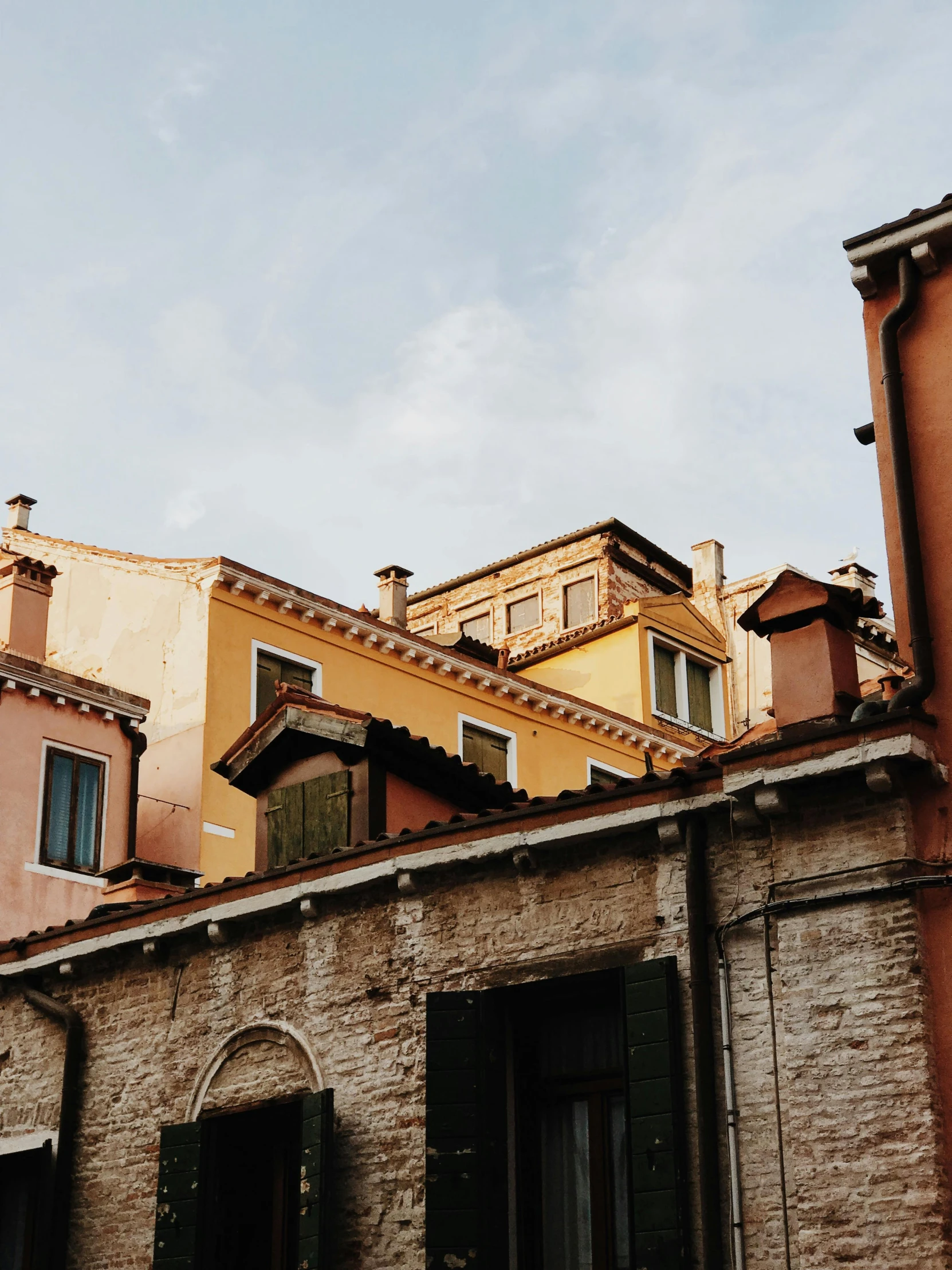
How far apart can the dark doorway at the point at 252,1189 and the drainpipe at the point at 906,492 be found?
5128 mm

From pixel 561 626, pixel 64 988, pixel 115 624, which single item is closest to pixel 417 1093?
pixel 64 988

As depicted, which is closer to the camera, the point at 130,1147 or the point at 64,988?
the point at 130,1147

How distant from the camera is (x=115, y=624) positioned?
23.4 m

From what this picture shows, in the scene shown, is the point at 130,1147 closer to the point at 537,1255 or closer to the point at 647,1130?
the point at 537,1255

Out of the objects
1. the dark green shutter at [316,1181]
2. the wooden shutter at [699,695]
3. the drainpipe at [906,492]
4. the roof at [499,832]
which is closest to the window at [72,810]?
the roof at [499,832]

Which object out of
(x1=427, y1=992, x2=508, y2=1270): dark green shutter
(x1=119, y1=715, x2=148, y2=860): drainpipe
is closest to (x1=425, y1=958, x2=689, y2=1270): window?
(x1=427, y1=992, x2=508, y2=1270): dark green shutter

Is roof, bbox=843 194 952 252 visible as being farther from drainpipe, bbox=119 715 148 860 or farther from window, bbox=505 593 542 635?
window, bbox=505 593 542 635

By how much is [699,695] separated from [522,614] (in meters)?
5.23

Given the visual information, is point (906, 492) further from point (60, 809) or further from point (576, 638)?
point (576, 638)

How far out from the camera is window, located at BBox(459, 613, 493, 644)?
111 ft

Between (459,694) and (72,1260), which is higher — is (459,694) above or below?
above

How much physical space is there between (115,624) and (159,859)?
386cm

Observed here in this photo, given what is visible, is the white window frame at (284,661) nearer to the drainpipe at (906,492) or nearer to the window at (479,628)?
the window at (479,628)

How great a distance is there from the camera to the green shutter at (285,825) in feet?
44.4
